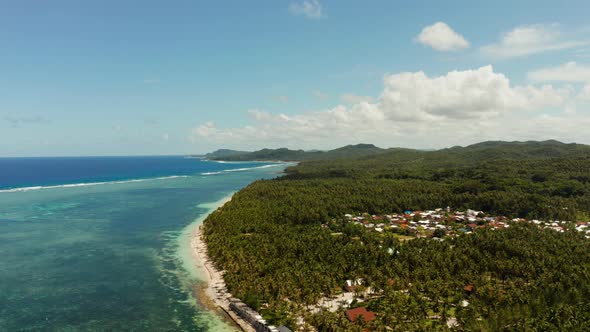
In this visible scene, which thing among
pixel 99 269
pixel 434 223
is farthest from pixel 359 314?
pixel 434 223

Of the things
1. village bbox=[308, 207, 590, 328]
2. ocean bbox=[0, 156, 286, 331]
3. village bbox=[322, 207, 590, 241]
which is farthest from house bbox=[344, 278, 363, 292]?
village bbox=[322, 207, 590, 241]

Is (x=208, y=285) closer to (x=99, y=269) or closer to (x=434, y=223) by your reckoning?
(x=99, y=269)

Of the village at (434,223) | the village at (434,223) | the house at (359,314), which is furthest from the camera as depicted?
the village at (434,223)

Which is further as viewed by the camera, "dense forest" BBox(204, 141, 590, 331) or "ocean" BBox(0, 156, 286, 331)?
"ocean" BBox(0, 156, 286, 331)

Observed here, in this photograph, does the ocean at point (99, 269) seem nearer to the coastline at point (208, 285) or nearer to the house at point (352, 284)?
the coastline at point (208, 285)

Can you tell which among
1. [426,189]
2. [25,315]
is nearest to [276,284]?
[25,315]

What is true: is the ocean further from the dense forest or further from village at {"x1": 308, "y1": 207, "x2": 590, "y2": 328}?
village at {"x1": 308, "y1": 207, "x2": 590, "y2": 328}

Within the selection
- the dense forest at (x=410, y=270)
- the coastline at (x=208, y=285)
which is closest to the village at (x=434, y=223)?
the dense forest at (x=410, y=270)
